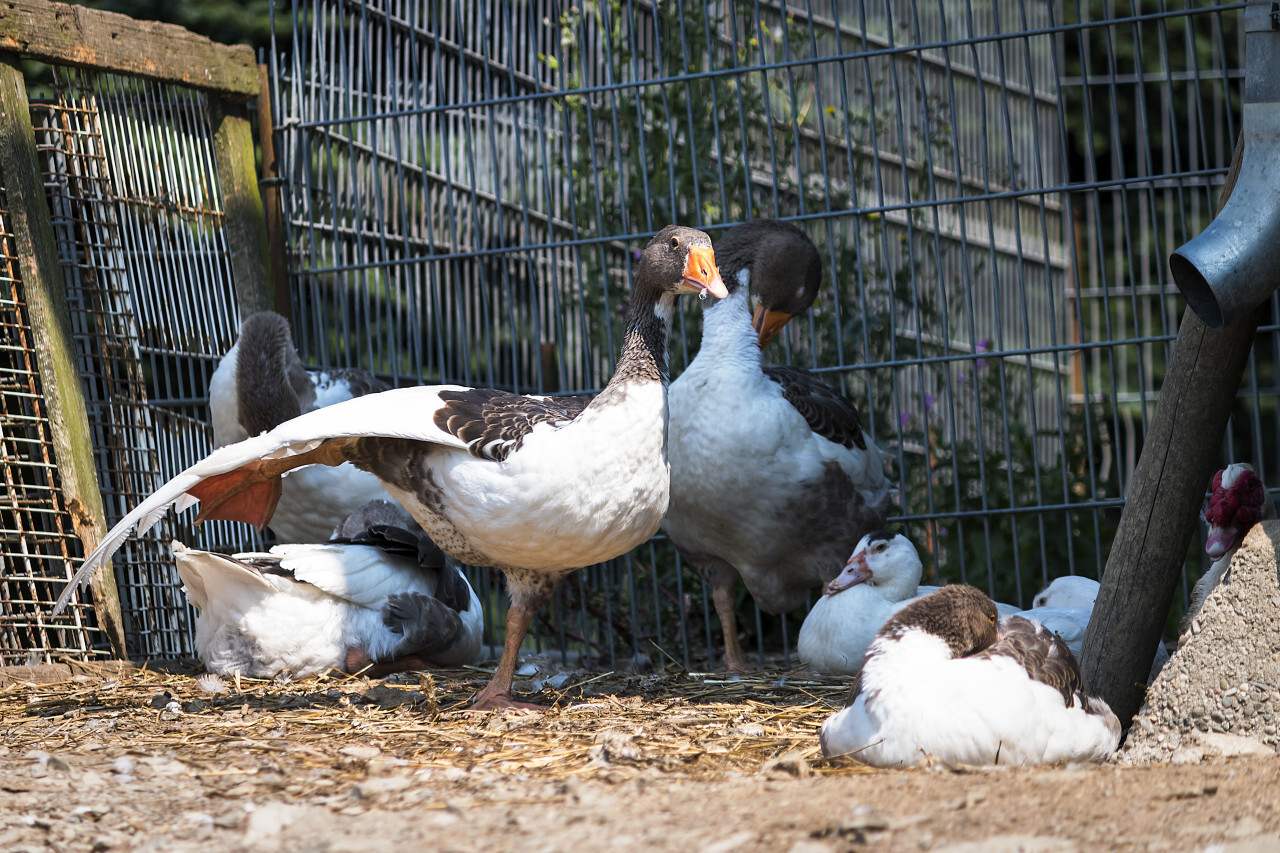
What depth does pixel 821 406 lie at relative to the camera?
202 inches

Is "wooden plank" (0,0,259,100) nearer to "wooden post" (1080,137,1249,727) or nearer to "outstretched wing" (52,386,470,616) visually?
"outstretched wing" (52,386,470,616)

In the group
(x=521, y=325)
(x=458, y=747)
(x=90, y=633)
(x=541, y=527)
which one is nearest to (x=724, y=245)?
(x=521, y=325)

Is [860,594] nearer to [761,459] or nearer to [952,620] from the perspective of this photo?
[761,459]

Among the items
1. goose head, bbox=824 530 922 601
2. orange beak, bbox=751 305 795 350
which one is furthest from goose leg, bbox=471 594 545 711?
orange beak, bbox=751 305 795 350

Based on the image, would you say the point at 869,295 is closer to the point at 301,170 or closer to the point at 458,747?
the point at 301,170

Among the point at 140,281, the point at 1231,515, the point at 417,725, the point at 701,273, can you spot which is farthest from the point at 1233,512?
the point at 140,281

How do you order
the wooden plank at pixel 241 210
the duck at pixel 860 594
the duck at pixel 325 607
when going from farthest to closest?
the wooden plank at pixel 241 210
the duck at pixel 860 594
the duck at pixel 325 607

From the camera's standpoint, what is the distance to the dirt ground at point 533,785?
7.77ft

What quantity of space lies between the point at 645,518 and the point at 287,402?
204 centimetres

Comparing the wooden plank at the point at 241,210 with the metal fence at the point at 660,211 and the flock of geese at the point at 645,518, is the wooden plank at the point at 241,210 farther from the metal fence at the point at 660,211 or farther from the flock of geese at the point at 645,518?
the flock of geese at the point at 645,518

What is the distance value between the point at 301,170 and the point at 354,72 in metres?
Result: 0.89

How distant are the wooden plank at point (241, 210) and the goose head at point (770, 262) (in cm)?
225

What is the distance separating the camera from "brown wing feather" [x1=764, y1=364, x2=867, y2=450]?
511cm

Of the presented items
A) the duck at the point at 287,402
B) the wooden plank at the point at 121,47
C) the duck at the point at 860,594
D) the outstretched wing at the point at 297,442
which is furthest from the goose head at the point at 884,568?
the wooden plank at the point at 121,47
